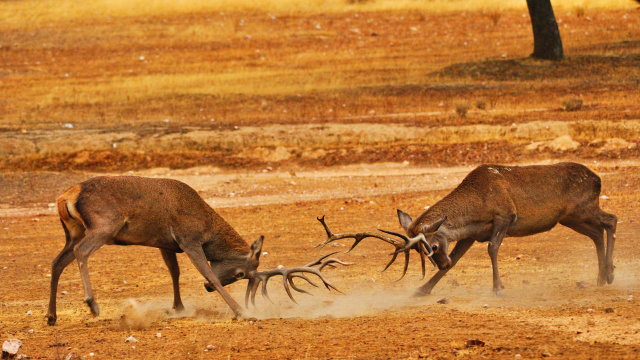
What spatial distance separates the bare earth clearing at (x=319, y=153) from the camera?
9.39 meters

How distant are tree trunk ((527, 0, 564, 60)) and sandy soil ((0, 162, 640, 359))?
16.0 meters

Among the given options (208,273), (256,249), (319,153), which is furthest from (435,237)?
(319,153)

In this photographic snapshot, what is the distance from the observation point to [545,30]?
116 ft

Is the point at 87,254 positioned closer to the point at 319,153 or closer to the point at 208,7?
the point at 319,153

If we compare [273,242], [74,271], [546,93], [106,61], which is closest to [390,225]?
[273,242]

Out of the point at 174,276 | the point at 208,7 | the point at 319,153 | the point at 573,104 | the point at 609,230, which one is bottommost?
the point at 319,153

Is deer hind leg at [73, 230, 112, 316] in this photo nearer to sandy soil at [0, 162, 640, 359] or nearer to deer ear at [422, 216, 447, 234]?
sandy soil at [0, 162, 640, 359]

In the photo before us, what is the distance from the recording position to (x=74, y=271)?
14.4 meters

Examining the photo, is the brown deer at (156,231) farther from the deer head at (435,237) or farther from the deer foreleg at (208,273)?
the deer head at (435,237)

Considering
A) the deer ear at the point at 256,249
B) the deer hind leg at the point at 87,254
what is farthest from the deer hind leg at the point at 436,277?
the deer hind leg at the point at 87,254

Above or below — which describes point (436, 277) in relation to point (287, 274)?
below

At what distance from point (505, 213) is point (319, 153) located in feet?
45.6

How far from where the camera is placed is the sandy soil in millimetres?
8539

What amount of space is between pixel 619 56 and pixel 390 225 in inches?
884
